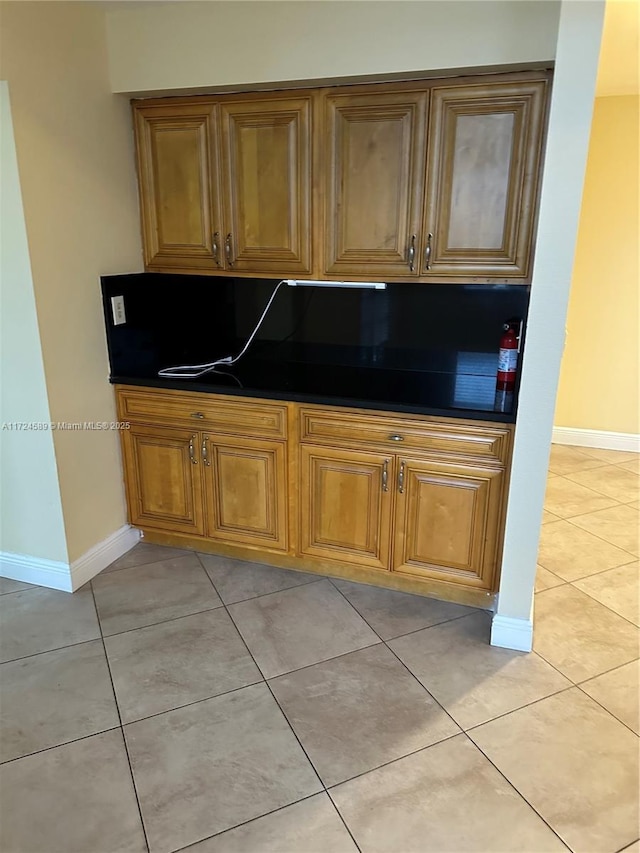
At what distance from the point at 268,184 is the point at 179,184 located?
1.40ft

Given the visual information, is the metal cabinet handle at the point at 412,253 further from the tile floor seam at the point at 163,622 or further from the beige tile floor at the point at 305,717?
the tile floor seam at the point at 163,622

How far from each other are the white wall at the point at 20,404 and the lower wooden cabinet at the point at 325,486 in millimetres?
416

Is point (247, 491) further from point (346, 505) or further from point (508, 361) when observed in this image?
point (508, 361)

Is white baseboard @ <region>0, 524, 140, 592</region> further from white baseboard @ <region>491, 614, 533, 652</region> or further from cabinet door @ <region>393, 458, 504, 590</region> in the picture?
white baseboard @ <region>491, 614, 533, 652</region>

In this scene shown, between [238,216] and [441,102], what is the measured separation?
3.02ft

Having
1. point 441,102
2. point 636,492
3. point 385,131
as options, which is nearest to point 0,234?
point 385,131

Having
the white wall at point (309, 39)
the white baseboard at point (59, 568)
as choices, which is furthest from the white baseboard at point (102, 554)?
the white wall at point (309, 39)

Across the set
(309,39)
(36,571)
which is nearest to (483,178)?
(309,39)

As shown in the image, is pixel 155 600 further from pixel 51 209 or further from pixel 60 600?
pixel 51 209

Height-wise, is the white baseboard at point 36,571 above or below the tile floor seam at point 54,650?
above

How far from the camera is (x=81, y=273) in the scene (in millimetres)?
2484

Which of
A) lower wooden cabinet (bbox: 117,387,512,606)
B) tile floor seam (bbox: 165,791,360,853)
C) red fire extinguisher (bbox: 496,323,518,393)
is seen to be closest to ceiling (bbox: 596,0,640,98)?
red fire extinguisher (bbox: 496,323,518,393)

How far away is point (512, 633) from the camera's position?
2.28m

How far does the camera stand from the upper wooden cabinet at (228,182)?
2.42 metres
